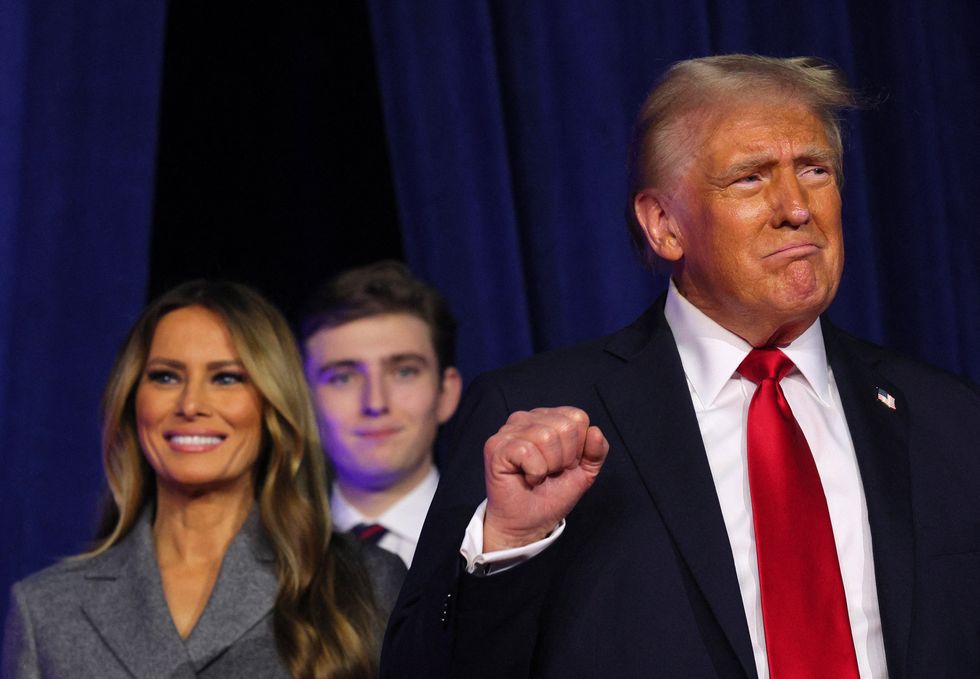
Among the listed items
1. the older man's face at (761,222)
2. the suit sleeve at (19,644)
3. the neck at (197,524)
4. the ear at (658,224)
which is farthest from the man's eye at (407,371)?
the older man's face at (761,222)

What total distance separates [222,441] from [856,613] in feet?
4.17

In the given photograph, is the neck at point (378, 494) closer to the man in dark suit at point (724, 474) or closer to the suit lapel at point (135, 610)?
the suit lapel at point (135, 610)

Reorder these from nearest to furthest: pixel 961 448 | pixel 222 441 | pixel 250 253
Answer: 1. pixel 961 448
2. pixel 222 441
3. pixel 250 253

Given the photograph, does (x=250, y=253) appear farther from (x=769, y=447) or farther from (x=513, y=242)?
(x=769, y=447)

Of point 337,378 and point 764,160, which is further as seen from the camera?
point 337,378

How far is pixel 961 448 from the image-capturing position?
1.73 metres

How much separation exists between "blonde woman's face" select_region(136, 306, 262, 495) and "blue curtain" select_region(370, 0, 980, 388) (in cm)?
63

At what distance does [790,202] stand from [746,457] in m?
0.34

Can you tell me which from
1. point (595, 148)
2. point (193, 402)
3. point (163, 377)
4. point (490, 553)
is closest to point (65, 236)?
point (163, 377)

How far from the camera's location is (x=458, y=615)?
1490 millimetres

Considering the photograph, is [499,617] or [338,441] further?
[338,441]

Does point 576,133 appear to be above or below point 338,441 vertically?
above

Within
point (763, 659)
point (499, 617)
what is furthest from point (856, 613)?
point (499, 617)

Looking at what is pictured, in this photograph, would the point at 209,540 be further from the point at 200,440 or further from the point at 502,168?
the point at 502,168
